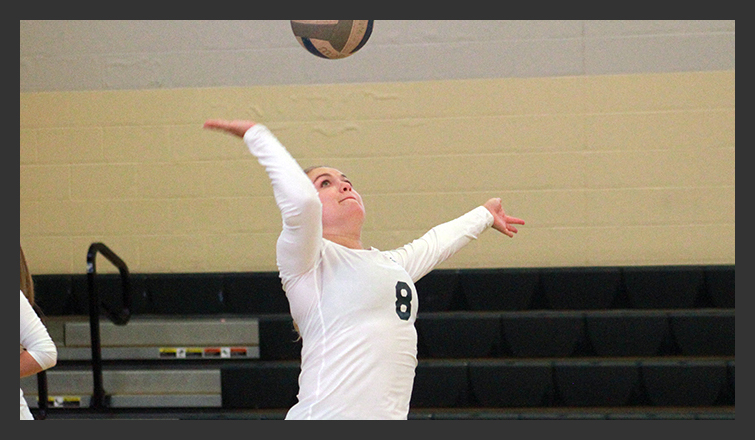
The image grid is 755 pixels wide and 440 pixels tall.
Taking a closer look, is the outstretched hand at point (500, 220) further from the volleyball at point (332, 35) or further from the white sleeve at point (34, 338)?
the white sleeve at point (34, 338)

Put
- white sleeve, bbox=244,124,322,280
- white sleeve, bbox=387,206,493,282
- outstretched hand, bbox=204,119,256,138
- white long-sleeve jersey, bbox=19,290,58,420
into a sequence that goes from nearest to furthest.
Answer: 1. white long-sleeve jersey, bbox=19,290,58,420
2. white sleeve, bbox=244,124,322,280
3. outstretched hand, bbox=204,119,256,138
4. white sleeve, bbox=387,206,493,282

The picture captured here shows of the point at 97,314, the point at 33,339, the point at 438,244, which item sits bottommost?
the point at 97,314

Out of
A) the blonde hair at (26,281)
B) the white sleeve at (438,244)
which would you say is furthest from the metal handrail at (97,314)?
the white sleeve at (438,244)

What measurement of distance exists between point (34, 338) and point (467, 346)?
302cm

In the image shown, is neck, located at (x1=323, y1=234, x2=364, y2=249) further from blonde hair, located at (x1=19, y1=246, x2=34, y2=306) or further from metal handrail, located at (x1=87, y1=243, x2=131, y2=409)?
metal handrail, located at (x1=87, y1=243, x2=131, y2=409)

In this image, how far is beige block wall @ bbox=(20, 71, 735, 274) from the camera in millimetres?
5008

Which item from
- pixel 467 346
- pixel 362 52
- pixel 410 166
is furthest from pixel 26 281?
pixel 362 52

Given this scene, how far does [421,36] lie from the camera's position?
510cm

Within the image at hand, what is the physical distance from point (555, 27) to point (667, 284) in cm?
179

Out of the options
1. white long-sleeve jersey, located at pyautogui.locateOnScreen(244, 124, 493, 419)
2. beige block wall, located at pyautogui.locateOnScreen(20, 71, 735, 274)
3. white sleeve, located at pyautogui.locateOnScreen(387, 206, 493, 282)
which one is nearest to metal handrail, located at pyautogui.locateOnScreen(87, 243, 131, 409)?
beige block wall, located at pyautogui.locateOnScreen(20, 71, 735, 274)

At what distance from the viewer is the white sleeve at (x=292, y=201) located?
6.82 feet

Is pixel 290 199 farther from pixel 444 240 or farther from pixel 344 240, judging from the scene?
Result: pixel 444 240

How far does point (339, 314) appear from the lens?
7.45ft

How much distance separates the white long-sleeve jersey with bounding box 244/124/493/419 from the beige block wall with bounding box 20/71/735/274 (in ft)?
9.03
